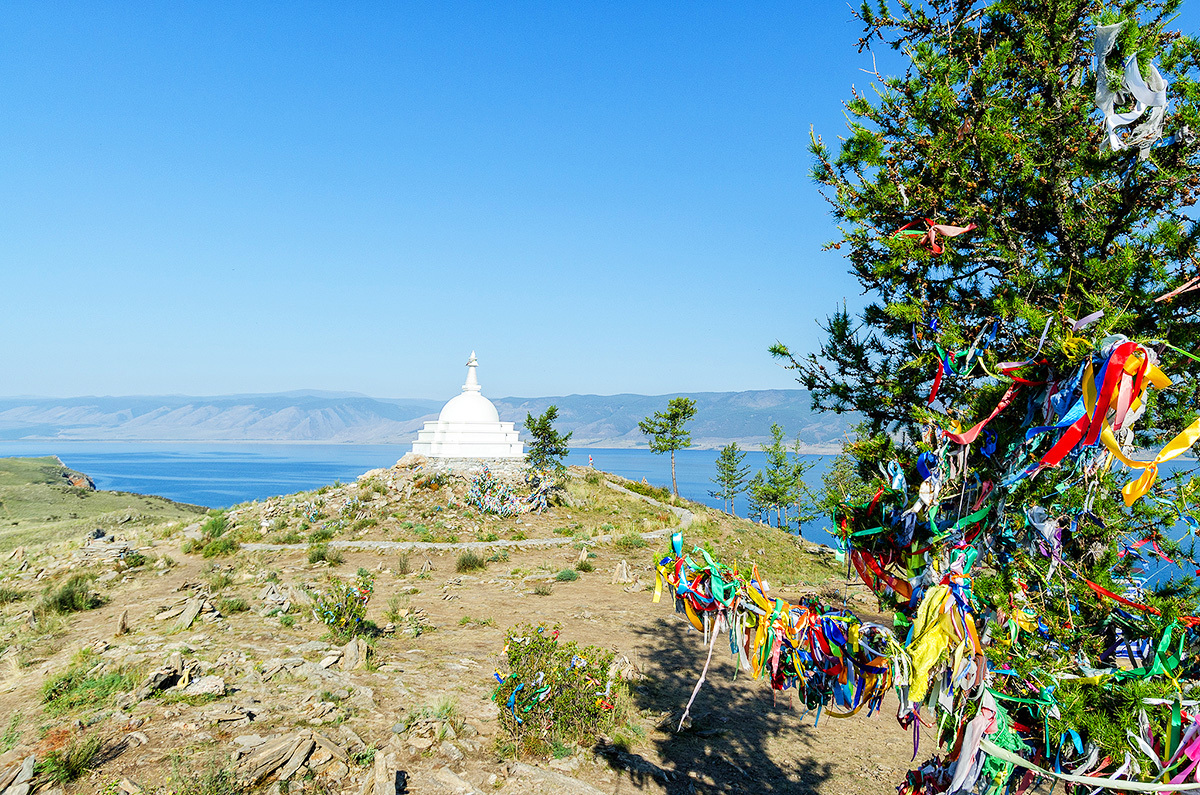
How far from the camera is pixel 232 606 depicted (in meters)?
11.9

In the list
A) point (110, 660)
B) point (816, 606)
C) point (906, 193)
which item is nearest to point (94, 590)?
point (110, 660)

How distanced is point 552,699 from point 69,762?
4616 millimetres

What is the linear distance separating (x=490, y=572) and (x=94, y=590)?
9.45 meters

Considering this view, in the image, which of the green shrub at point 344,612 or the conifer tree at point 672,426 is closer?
the green shrub at point 344,612

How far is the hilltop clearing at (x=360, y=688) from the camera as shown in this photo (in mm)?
5906

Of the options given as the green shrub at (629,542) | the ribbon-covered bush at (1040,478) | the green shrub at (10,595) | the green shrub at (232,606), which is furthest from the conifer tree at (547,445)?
the ribbon-covered bush at (1040,478)

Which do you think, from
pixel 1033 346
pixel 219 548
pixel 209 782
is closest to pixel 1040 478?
pixel 1033 346

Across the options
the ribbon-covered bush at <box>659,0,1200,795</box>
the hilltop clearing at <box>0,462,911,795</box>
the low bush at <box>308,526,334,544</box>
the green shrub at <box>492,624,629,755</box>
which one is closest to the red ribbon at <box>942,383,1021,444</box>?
the ribbon-covered bush at <box>659,0,1200,795</box>

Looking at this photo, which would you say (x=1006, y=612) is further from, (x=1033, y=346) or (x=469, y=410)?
(x=469, y=410)

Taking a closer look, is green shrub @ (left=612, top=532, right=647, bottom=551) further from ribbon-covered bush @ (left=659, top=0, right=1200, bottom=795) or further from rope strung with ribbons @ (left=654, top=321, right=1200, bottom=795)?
rope strung with ribbons @ (left=654, top=321, right=1200, bottom=795)

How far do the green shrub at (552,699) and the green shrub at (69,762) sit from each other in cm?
398

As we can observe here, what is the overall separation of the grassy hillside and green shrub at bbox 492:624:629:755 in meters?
25.3

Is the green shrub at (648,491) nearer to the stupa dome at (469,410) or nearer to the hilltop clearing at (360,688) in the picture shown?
the stupa dome at (469,410)

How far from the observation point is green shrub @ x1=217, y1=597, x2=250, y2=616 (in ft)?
38.7
